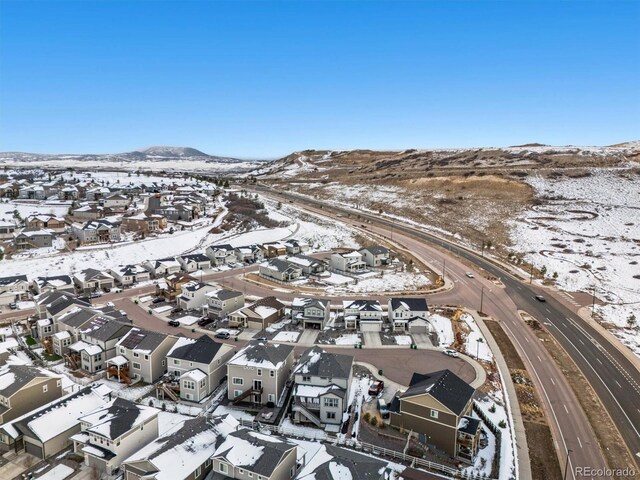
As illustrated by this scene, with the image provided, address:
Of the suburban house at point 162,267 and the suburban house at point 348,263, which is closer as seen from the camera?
the suburban house at point 162,267

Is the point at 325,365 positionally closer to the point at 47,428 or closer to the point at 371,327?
the point at 371,327

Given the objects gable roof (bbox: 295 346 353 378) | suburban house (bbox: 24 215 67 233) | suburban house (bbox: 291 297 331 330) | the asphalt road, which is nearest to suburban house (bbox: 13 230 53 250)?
suburban house (bbox: 24 215 67 233)

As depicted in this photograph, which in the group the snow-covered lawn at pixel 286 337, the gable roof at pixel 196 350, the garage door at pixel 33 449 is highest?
the gable roof at pixel 196 350

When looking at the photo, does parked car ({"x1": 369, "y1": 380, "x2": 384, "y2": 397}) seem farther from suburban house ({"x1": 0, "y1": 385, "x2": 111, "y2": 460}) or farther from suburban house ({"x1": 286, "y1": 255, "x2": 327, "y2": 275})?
suburban house ({"x1": 286, "y1": 255, "x2": 327, "y2": 275})

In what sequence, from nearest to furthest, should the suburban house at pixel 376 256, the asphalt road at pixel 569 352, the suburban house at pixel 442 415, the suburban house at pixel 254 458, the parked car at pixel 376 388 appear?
1. the suburban house at pixel 254 458
2. the suburban house at pixel 442 415
3. the asphalt road at pixel 569 352
4. the parked car at pixel 376 388
5. the suburban house at pixel 376 256

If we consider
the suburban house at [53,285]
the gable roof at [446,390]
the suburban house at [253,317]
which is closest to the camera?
the gable roof at [446,390]

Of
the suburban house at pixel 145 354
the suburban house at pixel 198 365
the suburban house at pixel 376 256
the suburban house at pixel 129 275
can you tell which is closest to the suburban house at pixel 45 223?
the suburban house at pixel 129 275

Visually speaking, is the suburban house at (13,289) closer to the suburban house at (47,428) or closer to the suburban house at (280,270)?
the suburban house at (47,428)

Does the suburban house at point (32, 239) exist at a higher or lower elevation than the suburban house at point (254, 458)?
higher
